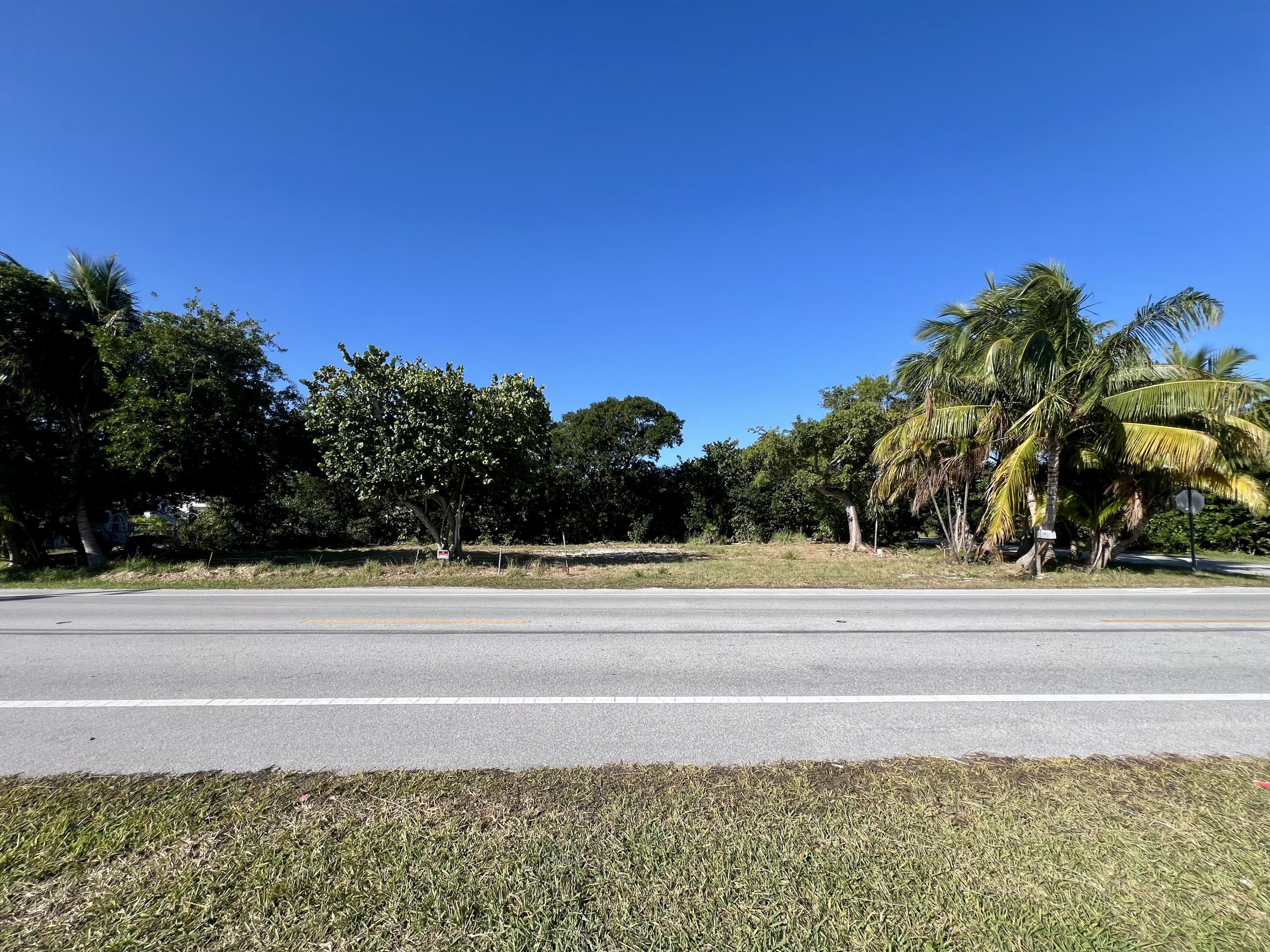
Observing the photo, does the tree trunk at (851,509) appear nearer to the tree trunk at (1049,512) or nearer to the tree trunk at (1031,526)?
the tree trunk at (1031,526)

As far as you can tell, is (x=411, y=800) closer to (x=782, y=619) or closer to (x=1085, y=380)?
(x=782, y=619)

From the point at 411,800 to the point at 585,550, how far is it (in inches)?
899

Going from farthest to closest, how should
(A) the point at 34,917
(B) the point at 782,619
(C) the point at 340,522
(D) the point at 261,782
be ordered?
(C) the point at 340,522, (B) the point at 782,619, (D) the point at 261,782, (A) the point at 34,917

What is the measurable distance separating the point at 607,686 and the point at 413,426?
12679 millimetres

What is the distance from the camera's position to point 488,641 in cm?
741

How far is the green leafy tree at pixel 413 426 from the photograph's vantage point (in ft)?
53.0

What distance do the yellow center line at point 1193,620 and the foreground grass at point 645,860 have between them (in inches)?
253

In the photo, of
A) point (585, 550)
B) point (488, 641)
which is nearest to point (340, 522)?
point (585, 550)

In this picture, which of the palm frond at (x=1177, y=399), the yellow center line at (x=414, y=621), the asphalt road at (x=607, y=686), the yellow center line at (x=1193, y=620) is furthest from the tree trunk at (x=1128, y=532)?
the yellow center line at (x=414, y=621)

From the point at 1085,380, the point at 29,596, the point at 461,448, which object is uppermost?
the point at 1085,380

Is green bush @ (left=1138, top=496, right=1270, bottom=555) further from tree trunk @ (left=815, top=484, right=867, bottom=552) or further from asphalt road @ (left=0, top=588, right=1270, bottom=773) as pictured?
asphalt road @ (left=0, top=588, right=1270, bottom=773)

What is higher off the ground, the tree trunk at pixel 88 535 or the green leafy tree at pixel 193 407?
the green leafy tree at pixel 193 407

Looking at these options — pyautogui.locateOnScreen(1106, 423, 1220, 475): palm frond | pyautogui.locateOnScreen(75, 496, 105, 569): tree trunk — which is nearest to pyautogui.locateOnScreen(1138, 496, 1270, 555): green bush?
pyautogui.locateOnScreen(1106, 423, 1220, 475): palm frond

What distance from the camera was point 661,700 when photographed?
17.2 feet
